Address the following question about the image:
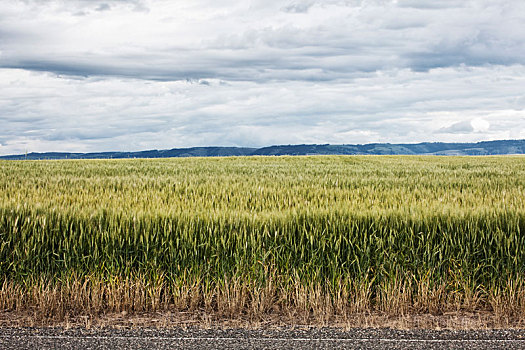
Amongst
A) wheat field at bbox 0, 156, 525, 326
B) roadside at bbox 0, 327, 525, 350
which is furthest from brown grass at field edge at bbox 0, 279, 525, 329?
roadside at bbox 0, 327, 525, 350

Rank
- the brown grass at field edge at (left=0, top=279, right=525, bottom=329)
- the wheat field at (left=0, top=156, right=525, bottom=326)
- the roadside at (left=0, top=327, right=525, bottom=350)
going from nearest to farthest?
the roadside at (left=0, top=327, right=525, bottom=350)
the brown grass at field edge at (left=0, top=279, right=525, bottom=329)
the wheat field at (left=0, top=156, right=525, bottom=326)

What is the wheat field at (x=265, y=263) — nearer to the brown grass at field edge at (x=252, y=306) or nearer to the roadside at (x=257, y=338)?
the brown grass at field edge at (x=252, y=306)

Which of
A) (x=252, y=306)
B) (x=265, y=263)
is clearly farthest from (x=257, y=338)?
(x=265, y=263)

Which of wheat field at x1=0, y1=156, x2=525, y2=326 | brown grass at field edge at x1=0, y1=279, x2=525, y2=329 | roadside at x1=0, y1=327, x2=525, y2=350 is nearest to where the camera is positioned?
roadside at x1=0, y1=327, x2=525, y2=350

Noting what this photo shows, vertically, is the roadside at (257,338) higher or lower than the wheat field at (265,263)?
lower

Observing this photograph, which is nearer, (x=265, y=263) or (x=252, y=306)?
(x=252, y=306)

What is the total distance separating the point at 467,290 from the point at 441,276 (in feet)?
1.18

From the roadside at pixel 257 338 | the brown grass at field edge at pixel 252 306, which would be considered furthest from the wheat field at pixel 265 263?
the roadside at pixel 257 338

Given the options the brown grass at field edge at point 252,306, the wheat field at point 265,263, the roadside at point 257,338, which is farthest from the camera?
the wheat field at point 265,263

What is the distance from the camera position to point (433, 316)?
5.89 meters

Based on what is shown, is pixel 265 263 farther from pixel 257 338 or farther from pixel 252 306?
pixel 257 338

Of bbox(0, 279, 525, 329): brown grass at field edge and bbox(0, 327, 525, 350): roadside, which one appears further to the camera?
bbox(0, 279, 525, 329): brown grass at field edge

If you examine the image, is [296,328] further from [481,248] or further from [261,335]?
[481,248]

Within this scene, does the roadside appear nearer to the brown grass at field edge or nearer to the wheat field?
the brown grass at field edge
